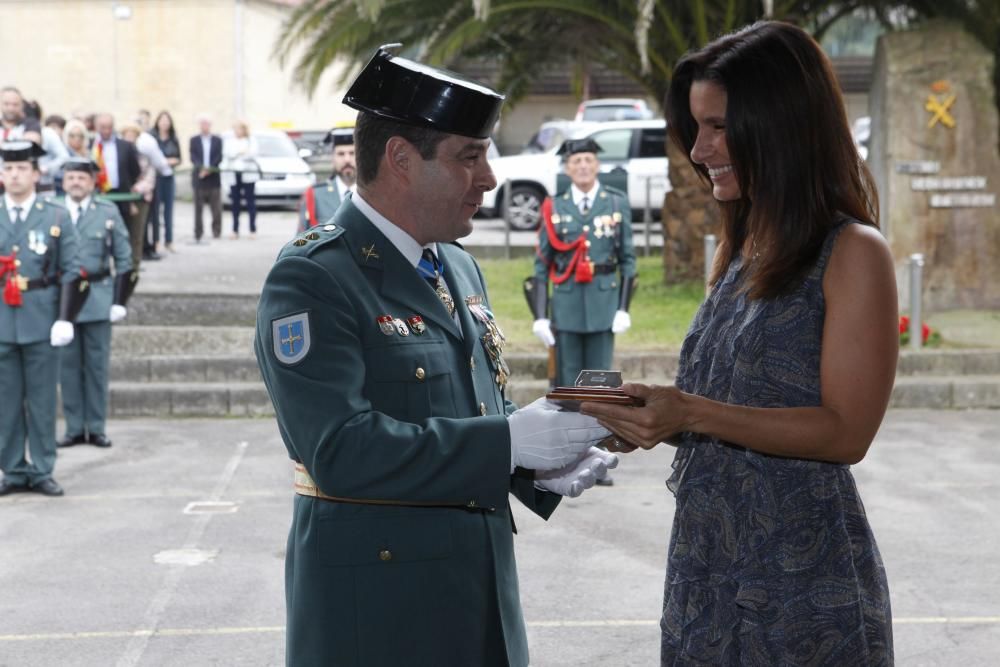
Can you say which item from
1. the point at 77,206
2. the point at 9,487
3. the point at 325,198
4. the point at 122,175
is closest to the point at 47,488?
the point at 9,487

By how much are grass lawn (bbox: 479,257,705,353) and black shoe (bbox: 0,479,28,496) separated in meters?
4.32

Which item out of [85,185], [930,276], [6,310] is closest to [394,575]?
[6,310]

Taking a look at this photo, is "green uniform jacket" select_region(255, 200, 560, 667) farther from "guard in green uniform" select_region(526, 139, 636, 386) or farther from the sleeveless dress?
"guard in green uniform" select_region(526, 139, 636, 386)

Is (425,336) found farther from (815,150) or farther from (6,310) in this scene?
(6,310)

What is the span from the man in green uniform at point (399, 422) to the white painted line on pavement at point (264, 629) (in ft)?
9.50

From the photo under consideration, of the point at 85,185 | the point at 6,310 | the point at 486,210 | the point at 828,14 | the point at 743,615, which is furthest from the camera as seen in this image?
the point at 486,210

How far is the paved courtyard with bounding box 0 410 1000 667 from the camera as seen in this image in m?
5.46

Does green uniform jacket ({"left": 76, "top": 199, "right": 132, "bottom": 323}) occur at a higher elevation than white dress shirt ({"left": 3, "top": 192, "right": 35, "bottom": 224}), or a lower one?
lower

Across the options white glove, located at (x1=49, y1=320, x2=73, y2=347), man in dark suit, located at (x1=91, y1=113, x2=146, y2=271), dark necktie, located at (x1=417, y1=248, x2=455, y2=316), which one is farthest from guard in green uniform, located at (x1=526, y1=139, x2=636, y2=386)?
man in dark suit, located at (x1=91, y1=113, x2=146, y2=271)

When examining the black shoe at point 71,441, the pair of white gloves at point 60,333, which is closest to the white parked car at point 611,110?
the black shoe at point 71,441

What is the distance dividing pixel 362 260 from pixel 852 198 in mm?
941

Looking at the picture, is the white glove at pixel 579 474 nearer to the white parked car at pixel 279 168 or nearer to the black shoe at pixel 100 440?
the black shoe at pixel 100 440

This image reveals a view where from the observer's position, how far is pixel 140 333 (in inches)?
469

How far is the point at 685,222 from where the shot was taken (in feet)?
46.7
